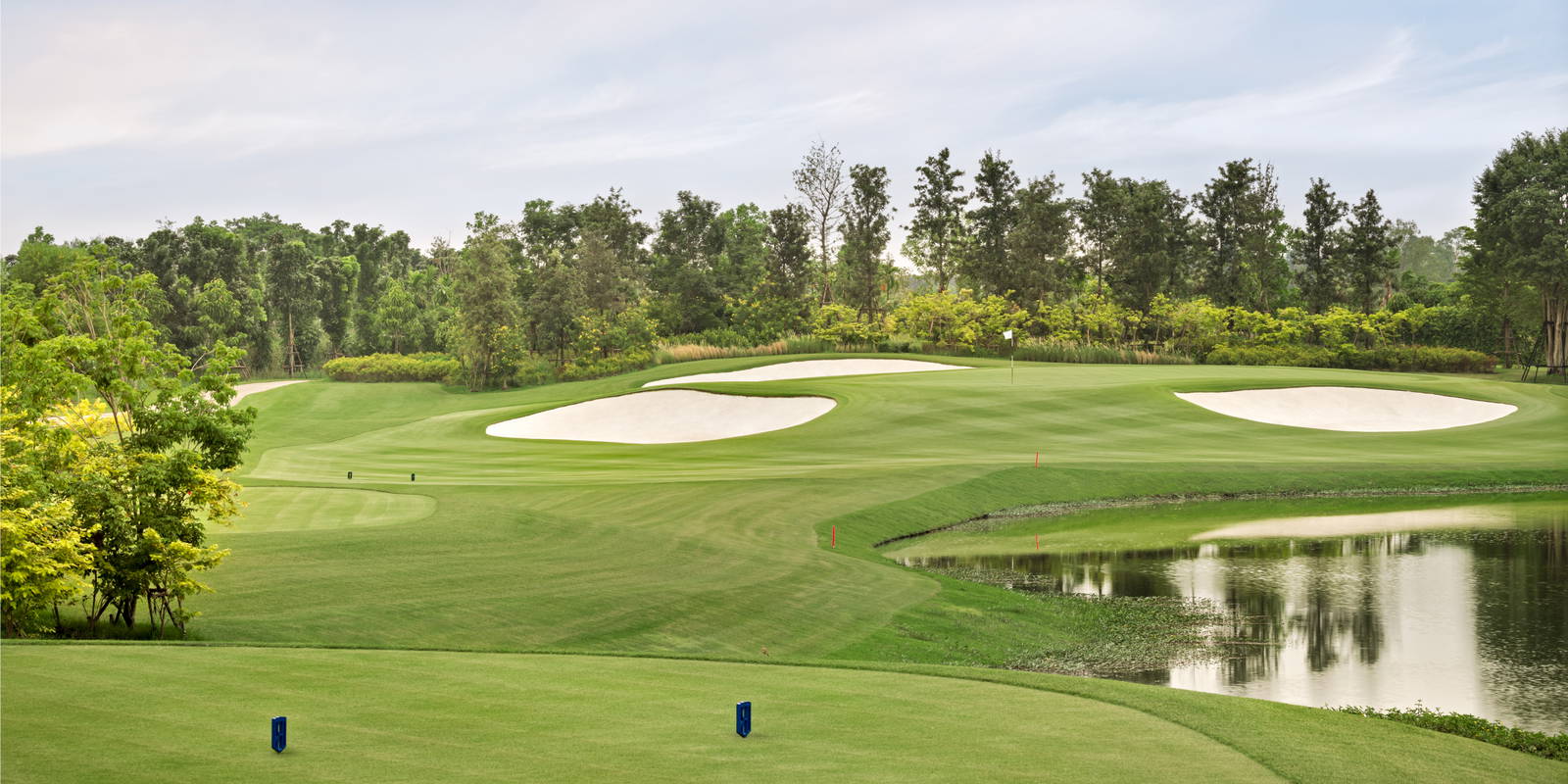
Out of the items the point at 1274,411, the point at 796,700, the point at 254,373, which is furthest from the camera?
the point at 254,373

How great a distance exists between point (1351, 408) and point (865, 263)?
4063 cm

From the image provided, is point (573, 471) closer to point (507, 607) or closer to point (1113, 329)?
point (507, 607)

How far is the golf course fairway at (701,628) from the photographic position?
7793 millimetres

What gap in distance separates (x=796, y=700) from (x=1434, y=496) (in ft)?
85.7

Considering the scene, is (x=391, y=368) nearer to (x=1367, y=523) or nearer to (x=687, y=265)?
(x=687, y=265)

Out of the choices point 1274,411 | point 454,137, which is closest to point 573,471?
point 1274,411

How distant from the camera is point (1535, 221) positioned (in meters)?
60.9

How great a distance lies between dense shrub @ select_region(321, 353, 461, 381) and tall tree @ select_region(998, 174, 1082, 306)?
35.0 metres

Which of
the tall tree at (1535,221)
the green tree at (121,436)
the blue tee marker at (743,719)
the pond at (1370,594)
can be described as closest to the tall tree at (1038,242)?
the tall tree at (1535,221)

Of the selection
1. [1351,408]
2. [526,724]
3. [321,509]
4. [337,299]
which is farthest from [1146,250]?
[526,724]

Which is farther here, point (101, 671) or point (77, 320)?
point (77, 320)

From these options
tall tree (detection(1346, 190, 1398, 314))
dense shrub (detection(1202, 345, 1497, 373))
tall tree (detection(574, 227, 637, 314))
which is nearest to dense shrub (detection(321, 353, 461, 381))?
tall tree (detection(574, 227, 637, 314))

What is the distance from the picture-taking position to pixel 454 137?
200 feet

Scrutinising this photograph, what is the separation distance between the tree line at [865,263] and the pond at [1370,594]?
43639 mm
